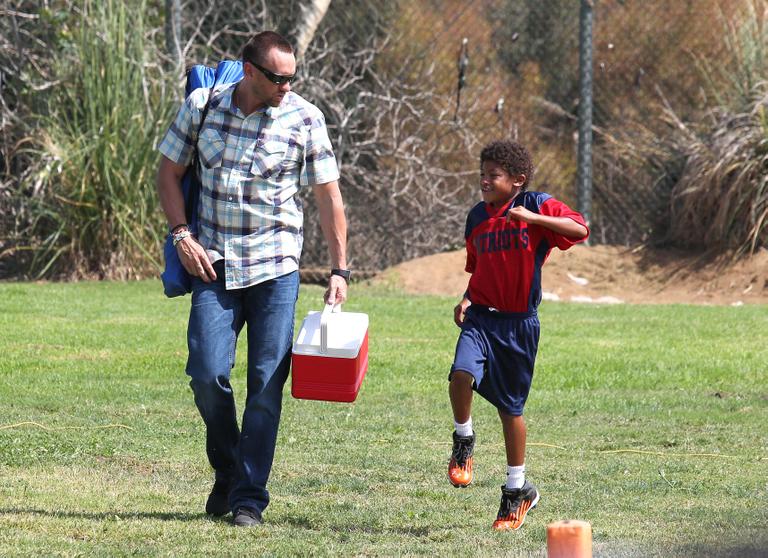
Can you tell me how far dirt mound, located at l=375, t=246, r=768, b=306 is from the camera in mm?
14039

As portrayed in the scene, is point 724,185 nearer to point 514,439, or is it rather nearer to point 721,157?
point 721,157

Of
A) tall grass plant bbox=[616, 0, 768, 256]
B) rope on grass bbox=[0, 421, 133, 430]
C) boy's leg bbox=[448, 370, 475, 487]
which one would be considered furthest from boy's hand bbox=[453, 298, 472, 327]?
tall grass plant bbox=[616, 0, 768, 256]

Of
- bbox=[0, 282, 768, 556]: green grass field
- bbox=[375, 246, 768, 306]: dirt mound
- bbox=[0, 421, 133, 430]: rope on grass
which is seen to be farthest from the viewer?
bbox=[375, 246, 768, 306]: dirt mound

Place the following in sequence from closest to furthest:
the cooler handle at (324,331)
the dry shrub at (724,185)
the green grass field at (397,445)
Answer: the green grass field at (397,445), the cooler handle at (324,331), the dry shrub at (724,185)

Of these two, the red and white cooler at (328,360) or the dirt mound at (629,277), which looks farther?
the dirt mound at (629,277)

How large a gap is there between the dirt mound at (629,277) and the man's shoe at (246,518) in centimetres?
883

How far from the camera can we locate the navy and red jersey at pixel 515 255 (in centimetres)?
539

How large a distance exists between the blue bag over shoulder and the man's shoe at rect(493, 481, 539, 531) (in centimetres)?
153

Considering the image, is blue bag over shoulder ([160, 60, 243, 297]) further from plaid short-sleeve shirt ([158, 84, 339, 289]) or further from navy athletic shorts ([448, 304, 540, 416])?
navy athletic shorts ([448, 304, 540, 416])

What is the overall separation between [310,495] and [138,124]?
8.73 metres

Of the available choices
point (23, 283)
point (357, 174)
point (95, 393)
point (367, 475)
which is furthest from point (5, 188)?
point (367, 475)

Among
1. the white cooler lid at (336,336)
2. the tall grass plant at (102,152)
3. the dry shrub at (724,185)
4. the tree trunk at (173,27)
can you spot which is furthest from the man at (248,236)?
the tree trunk at (173,27)

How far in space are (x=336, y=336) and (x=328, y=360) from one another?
0.10 m

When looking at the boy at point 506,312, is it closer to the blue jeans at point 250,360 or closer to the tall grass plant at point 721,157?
the blue jeans at point 250,360
